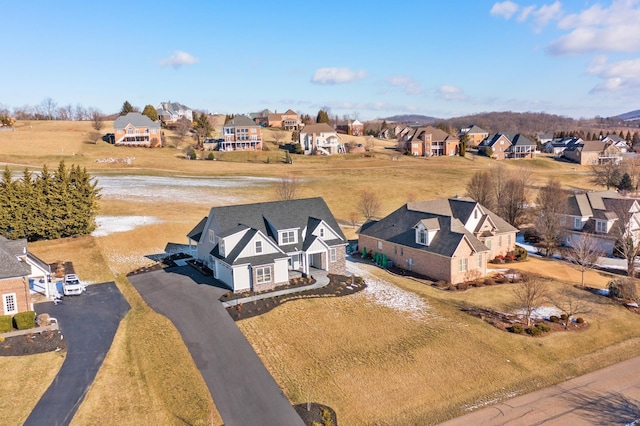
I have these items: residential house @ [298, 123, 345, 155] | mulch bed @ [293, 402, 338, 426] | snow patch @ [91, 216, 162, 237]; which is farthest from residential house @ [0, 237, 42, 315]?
residential house @ [298, 123, 345, 155]

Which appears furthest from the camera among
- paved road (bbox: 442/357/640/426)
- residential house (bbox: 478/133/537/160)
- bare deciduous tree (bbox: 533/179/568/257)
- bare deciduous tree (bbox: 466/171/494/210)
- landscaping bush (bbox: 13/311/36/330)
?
residential house (bbox: 478/133/537/160)

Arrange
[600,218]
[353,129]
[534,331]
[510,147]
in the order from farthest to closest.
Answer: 1. [353,129]
2. [510,147]
3. [600,218]
4. [534,331]

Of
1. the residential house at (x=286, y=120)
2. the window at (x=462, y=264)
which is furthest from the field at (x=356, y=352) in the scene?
the residential house at (x=286, y=120)

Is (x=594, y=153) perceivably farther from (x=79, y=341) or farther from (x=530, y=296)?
(x=79, y=341)

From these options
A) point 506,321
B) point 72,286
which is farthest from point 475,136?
point 72,286

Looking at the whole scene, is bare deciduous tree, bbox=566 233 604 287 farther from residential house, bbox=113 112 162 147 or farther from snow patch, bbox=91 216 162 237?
residential house, bbox=113 112 162 147

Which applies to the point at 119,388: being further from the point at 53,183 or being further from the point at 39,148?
the point at 39,148

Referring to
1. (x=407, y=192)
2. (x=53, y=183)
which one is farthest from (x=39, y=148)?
(x=407, y=192)
